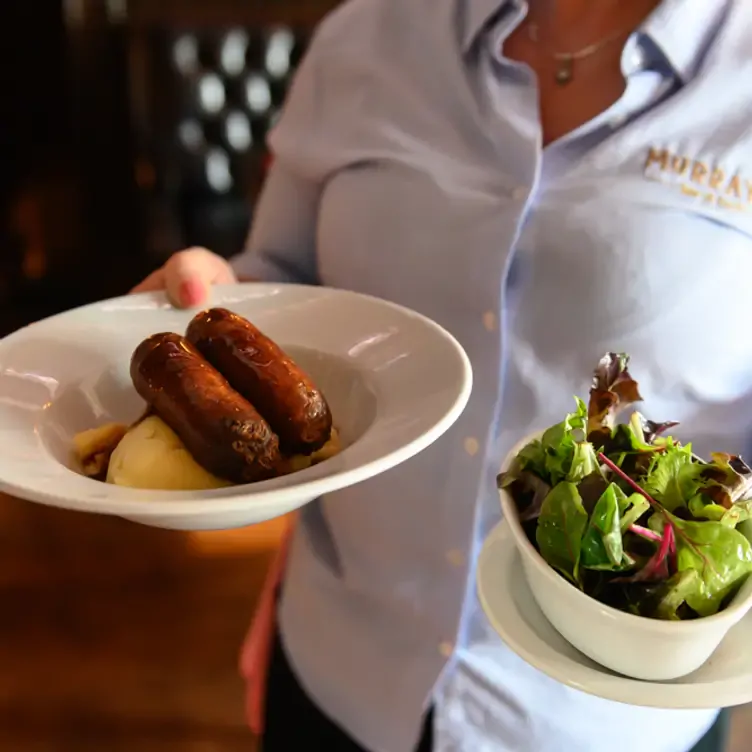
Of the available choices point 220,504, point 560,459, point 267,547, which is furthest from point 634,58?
point 267,547

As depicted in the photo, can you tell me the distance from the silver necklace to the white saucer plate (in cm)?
47

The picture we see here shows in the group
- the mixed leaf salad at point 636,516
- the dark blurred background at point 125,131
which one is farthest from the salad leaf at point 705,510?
the dark blurred background at point 125,131

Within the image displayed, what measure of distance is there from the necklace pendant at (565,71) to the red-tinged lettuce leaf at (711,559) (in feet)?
1.55

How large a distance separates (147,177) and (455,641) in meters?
2.22

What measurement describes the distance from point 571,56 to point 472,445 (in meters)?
0.38

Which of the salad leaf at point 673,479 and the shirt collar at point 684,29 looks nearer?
the salad leaf at point 673,479

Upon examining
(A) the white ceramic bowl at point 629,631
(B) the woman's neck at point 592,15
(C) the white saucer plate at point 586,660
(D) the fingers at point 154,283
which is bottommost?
(C) the white saucer plate at point 586,660

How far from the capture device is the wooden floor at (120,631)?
5.57 feet

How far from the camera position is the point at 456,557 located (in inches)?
31.2

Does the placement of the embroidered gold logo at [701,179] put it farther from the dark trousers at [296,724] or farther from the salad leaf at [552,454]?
the dark trousers at [296,724]

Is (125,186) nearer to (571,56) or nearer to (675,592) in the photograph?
(571,56)

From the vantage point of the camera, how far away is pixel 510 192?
2.42 feet

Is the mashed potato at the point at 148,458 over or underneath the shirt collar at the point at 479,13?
underneath

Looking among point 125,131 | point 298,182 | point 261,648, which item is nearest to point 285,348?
point 298,182
